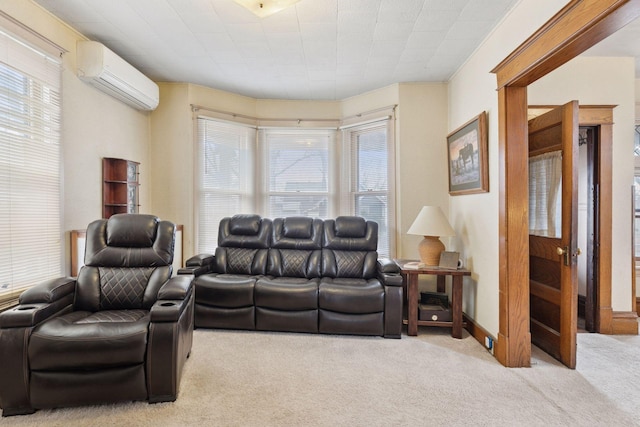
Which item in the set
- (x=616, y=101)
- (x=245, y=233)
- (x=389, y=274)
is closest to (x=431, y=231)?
(x=389, y=274)

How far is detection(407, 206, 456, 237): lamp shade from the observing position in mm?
3043

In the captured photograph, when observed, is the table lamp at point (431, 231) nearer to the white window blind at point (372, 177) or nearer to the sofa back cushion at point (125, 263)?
the white window blind at point (372, 177)

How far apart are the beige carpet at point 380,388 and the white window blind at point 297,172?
200 centimetres

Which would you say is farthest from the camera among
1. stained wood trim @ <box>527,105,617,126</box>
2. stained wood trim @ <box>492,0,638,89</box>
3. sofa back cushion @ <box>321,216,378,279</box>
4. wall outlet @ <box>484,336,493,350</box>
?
sofa back cushion @ <box>321,216,378,279</box>

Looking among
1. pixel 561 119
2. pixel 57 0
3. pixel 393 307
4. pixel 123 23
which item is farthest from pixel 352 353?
pixel 57 0

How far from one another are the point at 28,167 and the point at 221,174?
6.50 ft

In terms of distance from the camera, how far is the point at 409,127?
374cm

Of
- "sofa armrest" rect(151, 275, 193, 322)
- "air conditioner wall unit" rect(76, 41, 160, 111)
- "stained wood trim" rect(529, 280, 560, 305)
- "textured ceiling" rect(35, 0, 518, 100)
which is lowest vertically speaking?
"stained wood trim" rect(529, 280, 560, 305)

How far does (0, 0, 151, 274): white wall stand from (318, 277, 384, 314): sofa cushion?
2.33 metres

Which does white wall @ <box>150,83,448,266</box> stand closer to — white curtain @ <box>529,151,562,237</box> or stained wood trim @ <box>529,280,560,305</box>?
white curtain @ <box>529,151,562,237</box>

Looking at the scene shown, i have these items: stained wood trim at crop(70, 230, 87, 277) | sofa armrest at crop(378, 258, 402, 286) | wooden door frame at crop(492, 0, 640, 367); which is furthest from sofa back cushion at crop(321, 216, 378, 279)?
stained wood trim at crop(70, 230, 87, 277)

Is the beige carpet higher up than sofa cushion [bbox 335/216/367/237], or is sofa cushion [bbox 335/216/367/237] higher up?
sofa cushion [bbox 335/216/367/237]

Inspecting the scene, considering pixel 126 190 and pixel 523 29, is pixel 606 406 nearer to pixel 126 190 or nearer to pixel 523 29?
pixel 523 29

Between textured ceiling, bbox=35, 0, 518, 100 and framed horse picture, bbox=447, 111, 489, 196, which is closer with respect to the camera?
textured ceiling, bbox=35, 0, 518, 100
